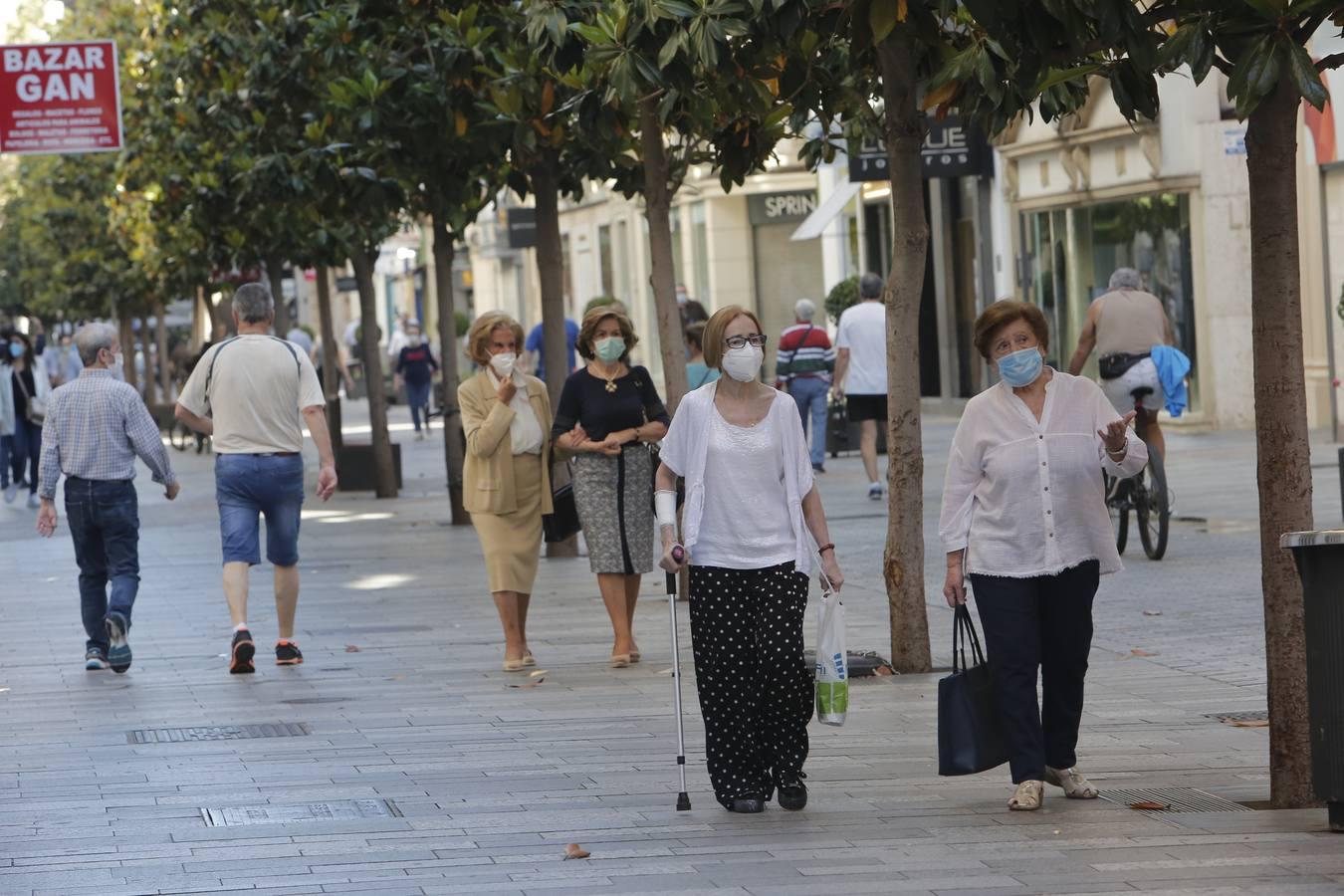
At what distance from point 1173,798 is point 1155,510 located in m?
7.37

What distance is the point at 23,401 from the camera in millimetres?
26141

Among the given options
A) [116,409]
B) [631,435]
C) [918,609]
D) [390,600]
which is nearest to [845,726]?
[918,609]

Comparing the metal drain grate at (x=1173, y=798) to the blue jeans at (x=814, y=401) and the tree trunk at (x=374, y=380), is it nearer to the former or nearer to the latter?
the blue jeans at (x=814, y=401)

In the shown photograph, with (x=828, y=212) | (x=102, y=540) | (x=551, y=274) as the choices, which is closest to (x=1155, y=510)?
(x=551, y=274)

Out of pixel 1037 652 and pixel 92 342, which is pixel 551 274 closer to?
pixel 92 342

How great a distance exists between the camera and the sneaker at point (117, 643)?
11.6 m

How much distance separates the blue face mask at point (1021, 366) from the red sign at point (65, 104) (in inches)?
900

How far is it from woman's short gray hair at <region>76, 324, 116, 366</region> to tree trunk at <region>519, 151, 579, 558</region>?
A: 5.07m

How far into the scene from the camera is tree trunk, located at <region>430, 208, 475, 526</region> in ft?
65.5

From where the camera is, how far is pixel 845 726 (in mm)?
9211

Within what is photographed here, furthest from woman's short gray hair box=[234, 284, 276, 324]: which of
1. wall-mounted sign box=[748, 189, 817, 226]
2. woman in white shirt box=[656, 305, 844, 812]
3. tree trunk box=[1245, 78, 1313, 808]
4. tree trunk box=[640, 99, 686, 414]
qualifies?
wall-mounted sign box=[748, 189, 817, 226]

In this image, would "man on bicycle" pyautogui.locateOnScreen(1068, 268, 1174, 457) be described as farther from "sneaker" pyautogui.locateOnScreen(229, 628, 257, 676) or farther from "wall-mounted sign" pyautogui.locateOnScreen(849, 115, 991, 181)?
"wall-mounted sign" pyautogui.locateOnScreen(849, 115, 991, 181)

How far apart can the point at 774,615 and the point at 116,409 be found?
537 cm

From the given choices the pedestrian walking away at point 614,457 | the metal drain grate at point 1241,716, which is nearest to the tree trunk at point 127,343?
the pedestrian walking away at point 614,457
